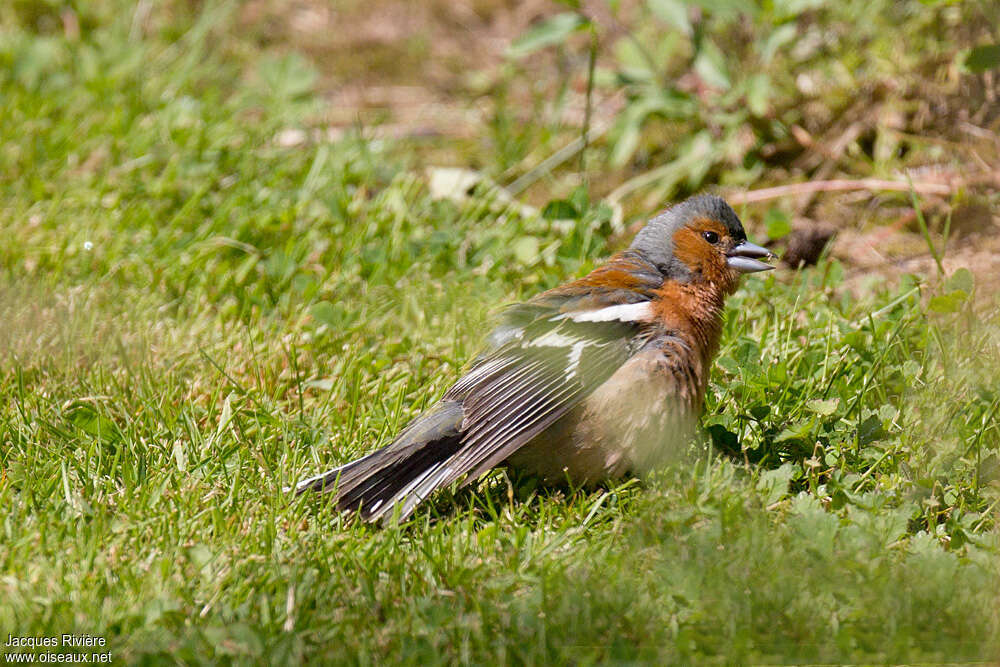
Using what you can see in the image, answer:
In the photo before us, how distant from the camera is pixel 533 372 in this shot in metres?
3.70

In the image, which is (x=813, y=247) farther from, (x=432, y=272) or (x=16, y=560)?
(x=16, y=560)

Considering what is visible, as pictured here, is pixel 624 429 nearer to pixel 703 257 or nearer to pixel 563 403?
pixel 563 403

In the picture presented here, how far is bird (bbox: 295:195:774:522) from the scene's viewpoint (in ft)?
11.6

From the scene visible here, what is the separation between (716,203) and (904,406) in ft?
3.37

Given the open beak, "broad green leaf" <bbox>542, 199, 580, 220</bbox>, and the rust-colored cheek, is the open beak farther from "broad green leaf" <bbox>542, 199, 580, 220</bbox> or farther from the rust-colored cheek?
"broad green leaf" <bbox>542, 199, 580, 220</bbox>

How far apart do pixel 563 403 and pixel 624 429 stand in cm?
→ 21

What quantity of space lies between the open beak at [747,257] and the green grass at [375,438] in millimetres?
292

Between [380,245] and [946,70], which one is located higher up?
[946,70]

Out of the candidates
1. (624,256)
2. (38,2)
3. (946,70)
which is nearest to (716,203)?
(624,256)

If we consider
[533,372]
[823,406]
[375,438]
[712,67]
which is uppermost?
[712,67]

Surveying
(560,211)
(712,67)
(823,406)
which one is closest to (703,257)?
(823,406)

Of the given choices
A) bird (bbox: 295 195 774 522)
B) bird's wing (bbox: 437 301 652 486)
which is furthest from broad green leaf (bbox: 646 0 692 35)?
bird's wing (bbox: 437 301 652 486)

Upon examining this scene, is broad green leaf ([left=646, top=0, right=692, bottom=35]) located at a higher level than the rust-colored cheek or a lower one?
higher

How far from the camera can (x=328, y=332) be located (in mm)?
4566
